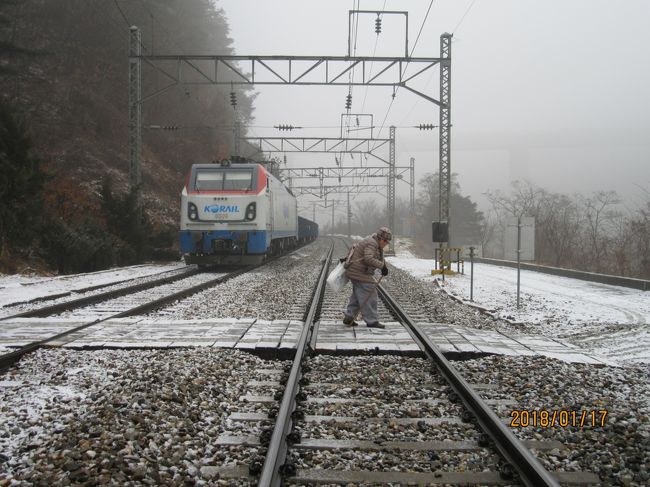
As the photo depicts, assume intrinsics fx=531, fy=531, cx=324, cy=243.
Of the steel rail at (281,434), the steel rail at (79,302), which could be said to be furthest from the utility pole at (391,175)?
the steel rail at (281,434)

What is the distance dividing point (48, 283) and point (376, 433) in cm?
1059

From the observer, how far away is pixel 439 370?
17.3 ft

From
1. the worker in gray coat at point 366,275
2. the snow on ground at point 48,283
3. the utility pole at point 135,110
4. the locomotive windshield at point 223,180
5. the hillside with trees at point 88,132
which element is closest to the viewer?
the worker in gray coat at point 366,275

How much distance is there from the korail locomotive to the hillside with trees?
2.67m

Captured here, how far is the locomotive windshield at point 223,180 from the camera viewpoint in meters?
16.6

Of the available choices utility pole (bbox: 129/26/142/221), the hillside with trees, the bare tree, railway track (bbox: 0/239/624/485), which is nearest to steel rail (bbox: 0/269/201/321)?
railway track (bbox: 0/239/624/485)

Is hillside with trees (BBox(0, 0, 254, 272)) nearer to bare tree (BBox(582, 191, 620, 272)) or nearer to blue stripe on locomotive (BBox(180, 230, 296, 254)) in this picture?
blue stripe on locomotive (BBox(180, 230, 296, 254))

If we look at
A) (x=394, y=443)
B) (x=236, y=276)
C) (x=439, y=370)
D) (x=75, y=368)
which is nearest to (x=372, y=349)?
(x=439, y=370)

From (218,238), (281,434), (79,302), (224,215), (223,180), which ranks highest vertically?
(223,180)

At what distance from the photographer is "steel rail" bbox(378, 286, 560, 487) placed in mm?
3006

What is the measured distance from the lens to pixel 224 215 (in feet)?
53.2
